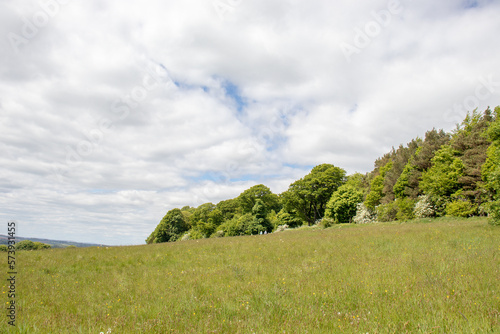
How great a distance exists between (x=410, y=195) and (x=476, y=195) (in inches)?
485

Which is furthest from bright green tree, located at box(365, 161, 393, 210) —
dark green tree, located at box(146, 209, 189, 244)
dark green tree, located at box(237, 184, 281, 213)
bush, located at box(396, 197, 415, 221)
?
dark green tree, located at box(146, 209, 189, 244)

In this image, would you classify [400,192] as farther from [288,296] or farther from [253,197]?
[288,296]

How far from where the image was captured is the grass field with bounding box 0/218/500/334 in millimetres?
4508

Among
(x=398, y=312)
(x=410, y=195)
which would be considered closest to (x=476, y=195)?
(x=410, y=195)

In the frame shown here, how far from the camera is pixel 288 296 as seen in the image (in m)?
6.15

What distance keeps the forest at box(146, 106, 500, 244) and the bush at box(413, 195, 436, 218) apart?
4.4 inches

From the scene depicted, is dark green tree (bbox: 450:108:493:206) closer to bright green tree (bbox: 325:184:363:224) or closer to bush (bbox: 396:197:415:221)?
bush (bbox: 396:197:415:221)

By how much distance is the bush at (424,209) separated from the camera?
1407 inches

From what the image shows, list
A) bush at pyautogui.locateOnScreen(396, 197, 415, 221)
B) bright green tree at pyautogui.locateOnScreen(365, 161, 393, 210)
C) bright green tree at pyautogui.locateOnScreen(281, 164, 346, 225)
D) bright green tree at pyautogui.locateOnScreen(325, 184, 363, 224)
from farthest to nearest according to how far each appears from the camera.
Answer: bright green tree at pyautogui.locateOnScreen(281, 164, 346, 225)
bright green tree at pyautogui.locateOnScreen(325, 184, 363, 224)
bright green tree at pyautogui.locateOnScreen(365, 161, 393, 210)
bush at pyautogui.locateOnScreen(396, 197, 415, 221)

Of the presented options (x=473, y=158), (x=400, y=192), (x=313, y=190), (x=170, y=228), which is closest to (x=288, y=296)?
(x=473, y=158)

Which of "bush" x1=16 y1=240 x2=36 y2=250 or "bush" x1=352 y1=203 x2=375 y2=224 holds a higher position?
"bush" x1=352 y1=203 x2=375 y2=224

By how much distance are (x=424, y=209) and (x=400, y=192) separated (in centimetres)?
1092

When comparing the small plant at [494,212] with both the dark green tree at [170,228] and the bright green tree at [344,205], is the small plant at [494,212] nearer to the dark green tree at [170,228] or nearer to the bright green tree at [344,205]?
the bright green tree at [344,205]

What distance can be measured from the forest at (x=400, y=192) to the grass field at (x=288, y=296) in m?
11.9
